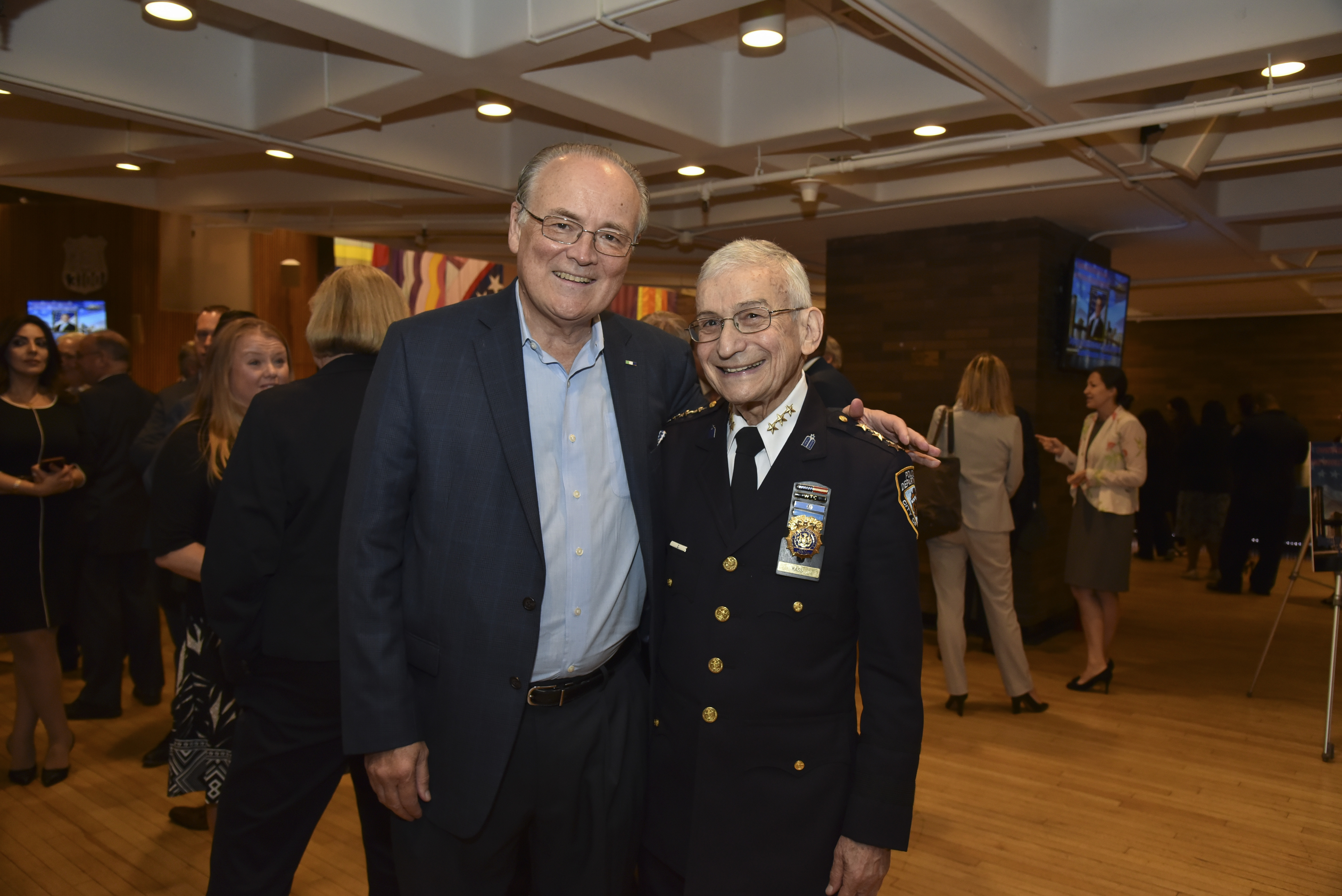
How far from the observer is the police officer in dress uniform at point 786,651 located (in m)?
1.58

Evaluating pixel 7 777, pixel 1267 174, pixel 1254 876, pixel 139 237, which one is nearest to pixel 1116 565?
pixel 1254 876

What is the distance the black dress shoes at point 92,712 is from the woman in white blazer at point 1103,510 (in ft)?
18.4

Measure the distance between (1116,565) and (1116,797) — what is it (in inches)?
66.4

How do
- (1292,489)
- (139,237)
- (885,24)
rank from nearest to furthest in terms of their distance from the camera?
1. (885,24)
2. (1292,489)
3. (139,237)

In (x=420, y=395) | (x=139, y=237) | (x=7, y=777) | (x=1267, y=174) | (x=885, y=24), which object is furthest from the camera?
(x=139, y=237)

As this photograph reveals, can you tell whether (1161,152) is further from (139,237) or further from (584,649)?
(139,237)

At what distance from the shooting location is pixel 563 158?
164 cm

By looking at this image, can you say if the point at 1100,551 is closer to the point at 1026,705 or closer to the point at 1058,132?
the point at 1026,705

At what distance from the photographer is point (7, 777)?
387 cm

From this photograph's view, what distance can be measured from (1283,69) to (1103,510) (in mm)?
2586

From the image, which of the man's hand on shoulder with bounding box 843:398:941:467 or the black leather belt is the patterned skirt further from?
the man's hand on shoulder with bounding box 843:398:941:467

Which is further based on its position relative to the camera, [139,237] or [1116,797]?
[139,237]

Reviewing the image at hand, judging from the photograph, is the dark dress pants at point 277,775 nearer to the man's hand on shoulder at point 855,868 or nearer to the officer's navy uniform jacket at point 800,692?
the officer's navy uniform jacket at point 800,692

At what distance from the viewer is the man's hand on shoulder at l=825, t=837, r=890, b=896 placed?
5.18 ft
